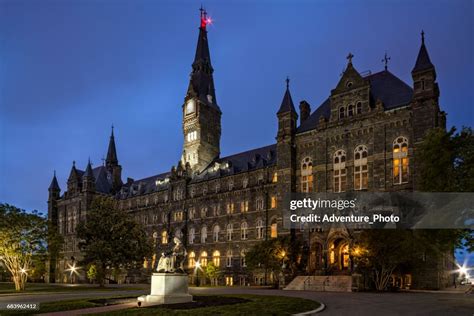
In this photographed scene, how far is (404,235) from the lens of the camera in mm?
35625

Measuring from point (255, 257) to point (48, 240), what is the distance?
25.6 meters

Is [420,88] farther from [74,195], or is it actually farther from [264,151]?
[74,195]

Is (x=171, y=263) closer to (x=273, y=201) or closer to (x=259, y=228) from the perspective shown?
(x=273, y=201)

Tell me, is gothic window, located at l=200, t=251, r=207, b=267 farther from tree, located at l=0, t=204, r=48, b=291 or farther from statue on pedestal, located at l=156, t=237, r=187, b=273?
statue on pedestal, located at l=156, t=237, r=187, b=273

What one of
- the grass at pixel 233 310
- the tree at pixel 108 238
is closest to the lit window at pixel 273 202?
the tree at pixel 108 238

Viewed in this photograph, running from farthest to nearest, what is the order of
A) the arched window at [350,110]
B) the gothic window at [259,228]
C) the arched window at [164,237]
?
the arched window at [164,237]
the gothic window at [259,228]
the arched window at [350,110]

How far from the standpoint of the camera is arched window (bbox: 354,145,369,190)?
45.4 m

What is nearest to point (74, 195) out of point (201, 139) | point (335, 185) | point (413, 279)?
point (201, 139)

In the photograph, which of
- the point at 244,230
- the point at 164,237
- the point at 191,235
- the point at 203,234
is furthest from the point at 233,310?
the point at 164,237

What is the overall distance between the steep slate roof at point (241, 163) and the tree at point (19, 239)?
1081 inches

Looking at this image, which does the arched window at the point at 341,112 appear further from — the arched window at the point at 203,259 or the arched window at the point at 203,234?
the arched window at the point at 203,259

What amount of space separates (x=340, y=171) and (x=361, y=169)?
102 inches

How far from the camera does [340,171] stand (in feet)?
156

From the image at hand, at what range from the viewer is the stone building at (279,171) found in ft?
142
